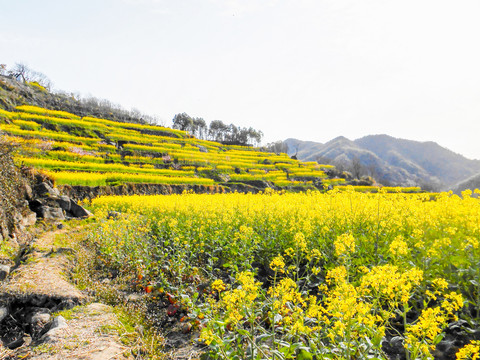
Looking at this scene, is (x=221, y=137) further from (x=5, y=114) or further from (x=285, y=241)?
(x=285, y=241)

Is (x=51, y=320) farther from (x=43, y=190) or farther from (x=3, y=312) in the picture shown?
(x=43, y=190)

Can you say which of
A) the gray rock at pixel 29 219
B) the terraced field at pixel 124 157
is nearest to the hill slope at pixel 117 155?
the terraced field at pixel 124 157

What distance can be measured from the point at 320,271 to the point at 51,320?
4.26 meters

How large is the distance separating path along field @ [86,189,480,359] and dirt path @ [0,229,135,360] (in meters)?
0.96

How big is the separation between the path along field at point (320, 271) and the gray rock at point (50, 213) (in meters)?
3.83

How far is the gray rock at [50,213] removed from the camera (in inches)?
378

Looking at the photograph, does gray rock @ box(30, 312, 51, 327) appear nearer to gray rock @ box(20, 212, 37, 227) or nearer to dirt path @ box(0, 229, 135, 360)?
dirt path @ box(0, 229, 135, 360)

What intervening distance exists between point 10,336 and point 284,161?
52072 mm

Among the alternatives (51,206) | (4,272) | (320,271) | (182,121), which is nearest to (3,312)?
(4,272)

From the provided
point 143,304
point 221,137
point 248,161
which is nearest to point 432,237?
point 143,304

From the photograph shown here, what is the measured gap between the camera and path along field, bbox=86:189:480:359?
235cm

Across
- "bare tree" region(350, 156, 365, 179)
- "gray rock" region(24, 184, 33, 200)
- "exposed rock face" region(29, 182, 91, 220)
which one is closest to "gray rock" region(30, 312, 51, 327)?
"exposed rock face" region(29, 182, 91, 220)

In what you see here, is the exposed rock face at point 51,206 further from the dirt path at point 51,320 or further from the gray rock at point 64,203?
the dirt path at point 51,320

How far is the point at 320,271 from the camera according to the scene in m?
4.72
